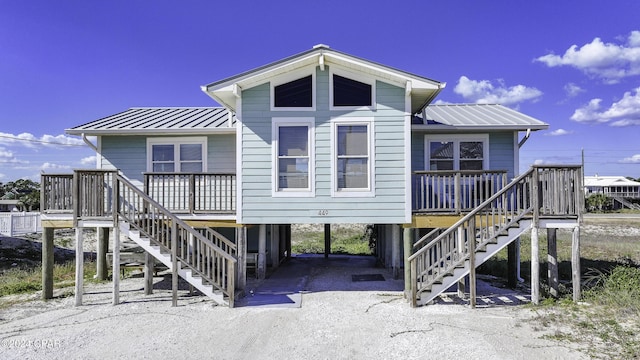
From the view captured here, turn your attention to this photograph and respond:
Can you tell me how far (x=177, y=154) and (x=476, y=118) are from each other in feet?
31.6

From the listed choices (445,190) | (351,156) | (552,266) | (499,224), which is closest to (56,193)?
(351,156)

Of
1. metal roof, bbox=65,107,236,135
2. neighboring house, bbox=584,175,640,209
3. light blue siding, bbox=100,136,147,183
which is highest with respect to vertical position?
metal roof, bbox=65,107,236,135

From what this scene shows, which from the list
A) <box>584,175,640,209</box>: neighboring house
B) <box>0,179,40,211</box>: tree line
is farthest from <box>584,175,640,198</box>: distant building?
<box>0,179,40,211</box>: tree line

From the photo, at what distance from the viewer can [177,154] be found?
12242 mm

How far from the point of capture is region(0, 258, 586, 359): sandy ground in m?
6.31

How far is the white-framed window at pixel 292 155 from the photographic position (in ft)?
32.3

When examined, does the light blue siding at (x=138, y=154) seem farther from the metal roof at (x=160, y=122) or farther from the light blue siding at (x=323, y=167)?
the light blue siding at (x=323, y=167)

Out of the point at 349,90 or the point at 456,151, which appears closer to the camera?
the point at 349,90

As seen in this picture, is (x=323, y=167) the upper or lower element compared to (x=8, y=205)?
upper

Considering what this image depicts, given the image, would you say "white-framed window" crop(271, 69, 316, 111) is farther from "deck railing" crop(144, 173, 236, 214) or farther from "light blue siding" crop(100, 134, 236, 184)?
"light blue siding" crop(100, 134, 236, 184)

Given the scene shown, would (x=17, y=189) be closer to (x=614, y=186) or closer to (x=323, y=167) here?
(x=323, y=167)

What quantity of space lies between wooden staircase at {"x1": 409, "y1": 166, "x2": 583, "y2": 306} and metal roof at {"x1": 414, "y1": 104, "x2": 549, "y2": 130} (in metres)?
2.66

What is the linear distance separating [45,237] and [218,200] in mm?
4414

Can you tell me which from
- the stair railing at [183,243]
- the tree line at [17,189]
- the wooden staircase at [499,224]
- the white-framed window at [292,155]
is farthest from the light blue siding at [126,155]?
the tree line at [17,189]
